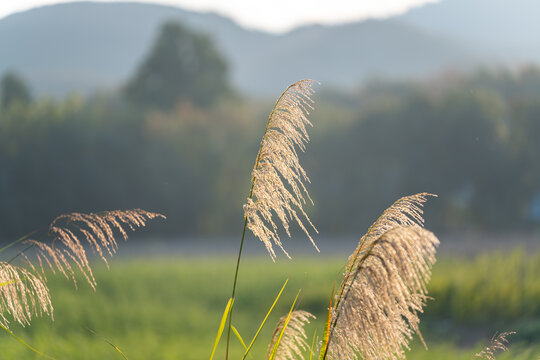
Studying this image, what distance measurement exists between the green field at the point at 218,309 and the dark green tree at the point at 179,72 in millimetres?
12271

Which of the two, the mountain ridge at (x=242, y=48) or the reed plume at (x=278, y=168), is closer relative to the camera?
the reed plume at (x=278, y=168)

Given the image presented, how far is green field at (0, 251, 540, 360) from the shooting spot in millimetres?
5664

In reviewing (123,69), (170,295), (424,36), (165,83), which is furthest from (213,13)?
(170,295)

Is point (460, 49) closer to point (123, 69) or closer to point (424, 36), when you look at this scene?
point (424, 36)

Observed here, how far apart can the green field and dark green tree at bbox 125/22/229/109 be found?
1227cm

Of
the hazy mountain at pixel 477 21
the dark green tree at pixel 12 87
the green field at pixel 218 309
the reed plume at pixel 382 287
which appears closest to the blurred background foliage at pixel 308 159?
the dark green tree at pixel 12 87

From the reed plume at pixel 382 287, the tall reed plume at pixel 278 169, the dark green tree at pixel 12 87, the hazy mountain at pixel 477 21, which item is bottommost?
the dark green tree at pixel 12 87

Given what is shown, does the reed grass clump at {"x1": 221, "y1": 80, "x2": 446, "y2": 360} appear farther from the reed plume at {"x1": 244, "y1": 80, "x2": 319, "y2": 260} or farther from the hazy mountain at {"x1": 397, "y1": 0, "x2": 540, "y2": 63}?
the hazy mountain at {"x1": 397, "y1": 0, "x2": 540, "y2": 63}

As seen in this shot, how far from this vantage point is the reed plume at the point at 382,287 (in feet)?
5.59

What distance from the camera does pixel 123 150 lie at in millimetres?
16672

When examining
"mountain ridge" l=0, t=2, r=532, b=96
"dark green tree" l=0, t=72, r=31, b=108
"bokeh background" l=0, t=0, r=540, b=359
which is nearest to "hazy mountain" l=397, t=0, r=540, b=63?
"mountain ridge" l=0, t=2, r=532, b=96

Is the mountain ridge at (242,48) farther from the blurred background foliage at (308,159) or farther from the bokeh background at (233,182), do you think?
the blurred background foliage at (308,159)

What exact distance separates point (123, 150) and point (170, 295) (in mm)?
9053

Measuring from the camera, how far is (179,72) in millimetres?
22031
